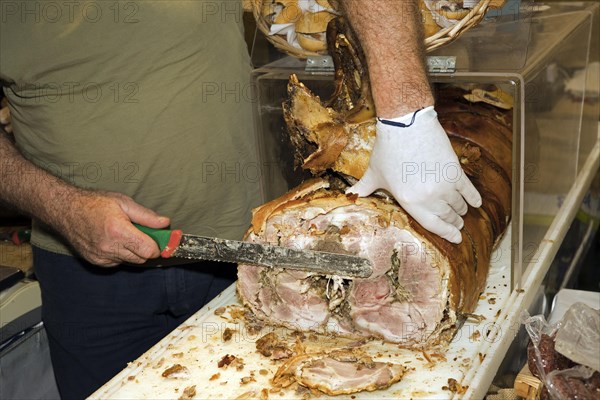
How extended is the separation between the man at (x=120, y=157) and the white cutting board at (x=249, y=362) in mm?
246

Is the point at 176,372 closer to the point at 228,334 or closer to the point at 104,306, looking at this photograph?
the point at 228,334

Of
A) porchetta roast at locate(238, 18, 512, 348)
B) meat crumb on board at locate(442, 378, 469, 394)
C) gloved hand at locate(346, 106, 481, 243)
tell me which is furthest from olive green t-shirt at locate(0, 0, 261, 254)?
meat crumb on board at locate(442, 378, 469, 394)

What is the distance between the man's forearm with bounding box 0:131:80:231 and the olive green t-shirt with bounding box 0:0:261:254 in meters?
0.07

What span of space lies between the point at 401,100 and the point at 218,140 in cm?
72

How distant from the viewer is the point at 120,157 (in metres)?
2.12

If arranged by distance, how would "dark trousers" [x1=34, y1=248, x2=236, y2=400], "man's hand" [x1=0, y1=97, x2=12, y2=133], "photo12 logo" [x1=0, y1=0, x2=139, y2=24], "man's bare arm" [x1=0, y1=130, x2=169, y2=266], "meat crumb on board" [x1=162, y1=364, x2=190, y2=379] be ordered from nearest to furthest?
"meat crumb on board" [x1=162, y1=364, x2=190, y2=379] → "man's bare arm" [x1=0, y1=130, x2=169, y2=266] → "photo12 logo" [x1=0, y1=0, x2=139, y2=24] → "dark trousers" [x1=34, y1=248, x2=236, y2=400] → "man's hand" [x1=0, y1=97, x2=12, y2=133]

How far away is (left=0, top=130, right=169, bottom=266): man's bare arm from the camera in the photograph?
1847mm

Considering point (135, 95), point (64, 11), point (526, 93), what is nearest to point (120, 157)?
point (135, 95)

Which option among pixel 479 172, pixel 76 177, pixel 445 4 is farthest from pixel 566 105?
pixel 76 177

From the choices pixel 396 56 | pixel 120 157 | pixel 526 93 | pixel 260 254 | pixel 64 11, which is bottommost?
pixel 260 254

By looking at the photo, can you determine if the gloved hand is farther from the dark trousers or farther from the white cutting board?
the dark trousers

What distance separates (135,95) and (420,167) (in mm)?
873

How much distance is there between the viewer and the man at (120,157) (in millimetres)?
2027

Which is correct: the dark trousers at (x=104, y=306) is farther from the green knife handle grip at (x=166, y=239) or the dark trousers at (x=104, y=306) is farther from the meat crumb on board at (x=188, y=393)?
the meat crumb on board at (x=188, y=393)
